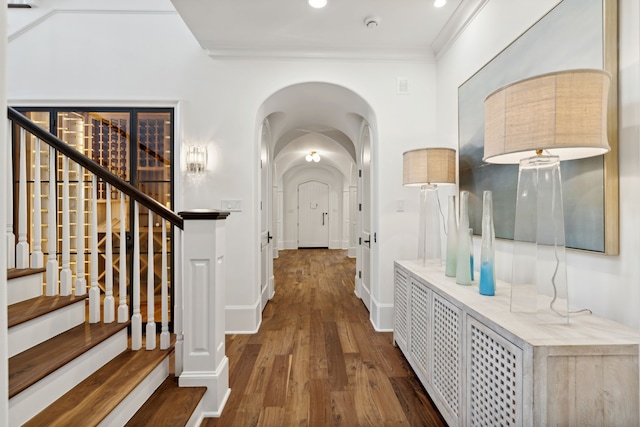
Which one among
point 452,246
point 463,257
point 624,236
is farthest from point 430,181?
point 624,236

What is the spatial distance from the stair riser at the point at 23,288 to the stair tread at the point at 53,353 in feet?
0.97

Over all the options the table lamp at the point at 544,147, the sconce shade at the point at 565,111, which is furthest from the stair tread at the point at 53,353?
the sconce shade at the point at 565,111

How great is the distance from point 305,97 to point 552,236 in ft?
8.67

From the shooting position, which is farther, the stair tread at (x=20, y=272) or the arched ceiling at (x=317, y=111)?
the arched ceiling at (x=317, y=111)

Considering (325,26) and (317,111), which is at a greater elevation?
(325,26)

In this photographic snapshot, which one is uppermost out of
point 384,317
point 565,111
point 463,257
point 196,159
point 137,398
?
point 196,159

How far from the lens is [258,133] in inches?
122

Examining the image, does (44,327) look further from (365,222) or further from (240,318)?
(365,222)

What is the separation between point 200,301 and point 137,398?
50 centimetres

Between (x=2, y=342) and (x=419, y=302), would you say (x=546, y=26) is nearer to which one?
(x=419, y=302)

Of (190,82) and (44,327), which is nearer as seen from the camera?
(44,327)

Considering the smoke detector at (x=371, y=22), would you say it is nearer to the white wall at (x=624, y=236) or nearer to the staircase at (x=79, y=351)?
the white wall at (x=624, y=236)

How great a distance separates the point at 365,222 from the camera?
154 inches

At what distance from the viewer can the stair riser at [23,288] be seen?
1.57 meters
